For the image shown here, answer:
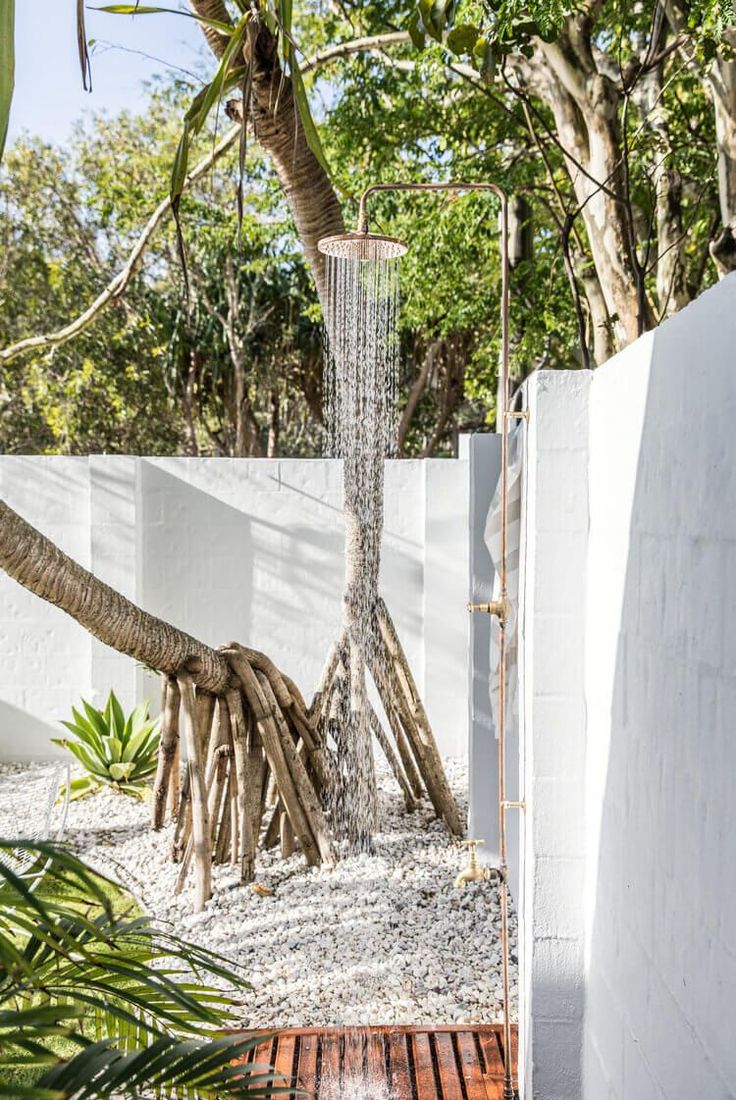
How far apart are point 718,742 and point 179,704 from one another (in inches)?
101

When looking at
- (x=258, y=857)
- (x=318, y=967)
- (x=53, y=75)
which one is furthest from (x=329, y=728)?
(x=53, y=75)

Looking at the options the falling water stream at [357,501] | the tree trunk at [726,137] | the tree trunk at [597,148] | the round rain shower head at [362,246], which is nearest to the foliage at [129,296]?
the tree trunk at [597,148]

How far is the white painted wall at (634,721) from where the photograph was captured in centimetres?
113

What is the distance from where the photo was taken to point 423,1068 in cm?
220

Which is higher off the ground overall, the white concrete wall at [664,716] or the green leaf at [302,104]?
the green leaf at [302,104]

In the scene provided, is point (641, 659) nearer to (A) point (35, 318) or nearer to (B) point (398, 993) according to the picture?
(B) point (398, 993)

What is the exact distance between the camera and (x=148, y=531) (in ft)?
16.2

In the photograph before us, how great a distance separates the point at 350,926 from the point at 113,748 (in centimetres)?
173

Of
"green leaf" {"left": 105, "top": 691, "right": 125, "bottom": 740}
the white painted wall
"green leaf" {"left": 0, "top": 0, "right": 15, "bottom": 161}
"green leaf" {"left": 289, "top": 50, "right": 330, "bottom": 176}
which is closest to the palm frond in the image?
the white painted wall

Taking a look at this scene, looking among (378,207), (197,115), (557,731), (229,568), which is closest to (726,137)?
(197,115)

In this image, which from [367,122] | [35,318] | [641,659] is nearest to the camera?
[641,659]

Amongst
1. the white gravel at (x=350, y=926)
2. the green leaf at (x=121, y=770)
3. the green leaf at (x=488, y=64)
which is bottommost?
the white gravel at (x=350, y=926)

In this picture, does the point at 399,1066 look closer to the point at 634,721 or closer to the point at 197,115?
the point at 634,721

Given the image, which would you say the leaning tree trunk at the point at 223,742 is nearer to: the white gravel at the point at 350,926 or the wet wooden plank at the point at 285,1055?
the white gravel at the point at 350,926
